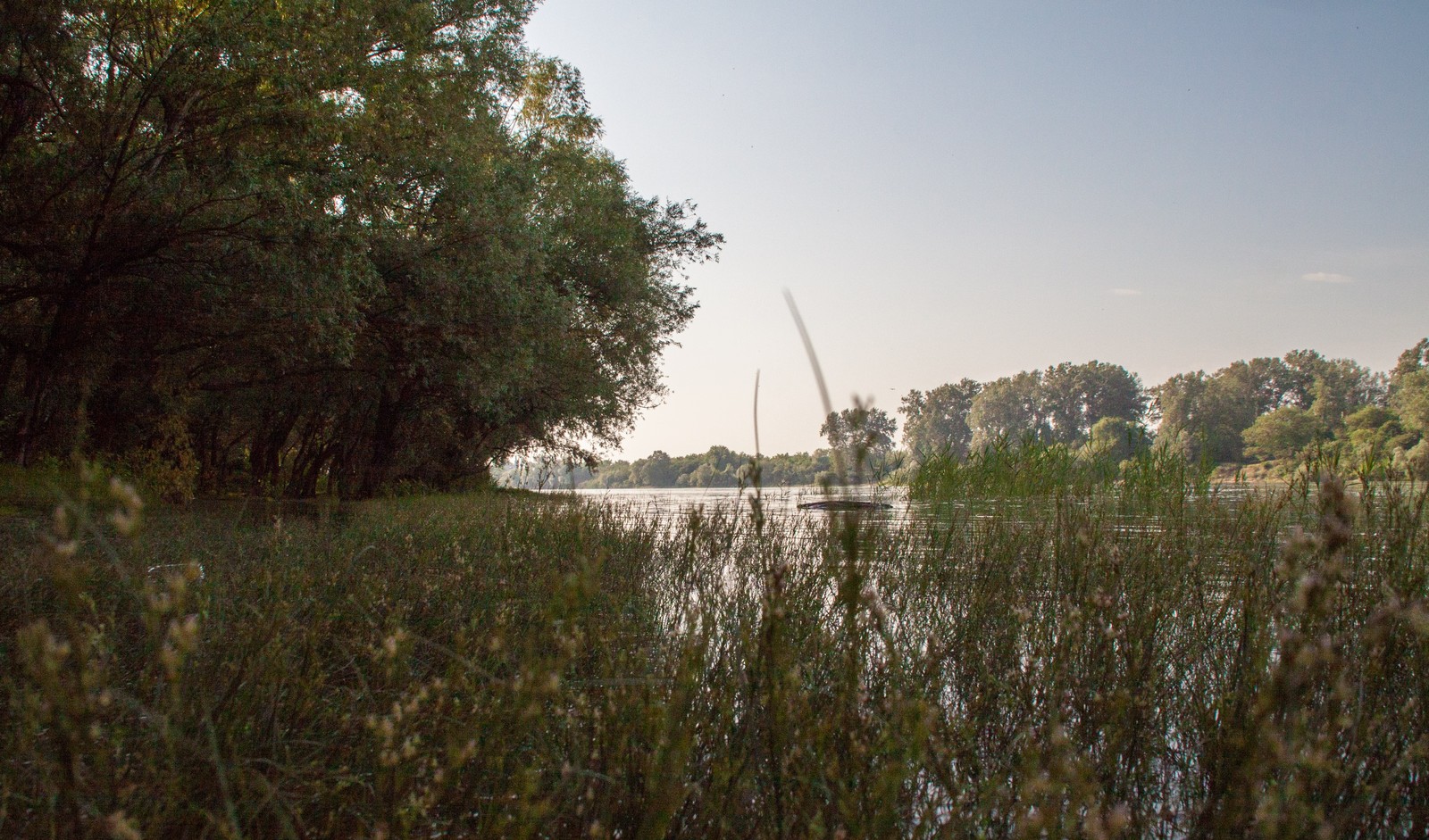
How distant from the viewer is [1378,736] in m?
2.86

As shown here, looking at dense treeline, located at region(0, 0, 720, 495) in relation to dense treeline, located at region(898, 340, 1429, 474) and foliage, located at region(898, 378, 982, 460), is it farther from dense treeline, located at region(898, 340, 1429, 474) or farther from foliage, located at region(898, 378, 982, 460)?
foliage, located at region(898, 378, 982, 460)

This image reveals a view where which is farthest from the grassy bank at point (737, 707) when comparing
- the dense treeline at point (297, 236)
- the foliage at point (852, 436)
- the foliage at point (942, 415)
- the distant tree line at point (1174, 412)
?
the foliage at point (942, 415)

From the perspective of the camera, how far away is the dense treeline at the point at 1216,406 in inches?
2771

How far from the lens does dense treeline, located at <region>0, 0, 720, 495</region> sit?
12070 mm

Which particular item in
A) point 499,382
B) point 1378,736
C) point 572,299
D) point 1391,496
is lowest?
point 1378,736

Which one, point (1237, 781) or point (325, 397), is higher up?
point (325, 397)

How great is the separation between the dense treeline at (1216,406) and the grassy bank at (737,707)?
4390cm

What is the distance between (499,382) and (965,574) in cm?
1288

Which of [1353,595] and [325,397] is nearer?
[1353,595]

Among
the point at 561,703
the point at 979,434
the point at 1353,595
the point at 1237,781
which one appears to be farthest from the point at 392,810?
the point at 979,434

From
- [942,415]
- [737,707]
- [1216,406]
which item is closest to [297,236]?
[737,707]

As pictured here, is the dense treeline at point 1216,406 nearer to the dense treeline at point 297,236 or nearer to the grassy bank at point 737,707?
the dense treeline at point 297,236

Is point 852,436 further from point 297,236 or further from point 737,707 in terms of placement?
point 297,236

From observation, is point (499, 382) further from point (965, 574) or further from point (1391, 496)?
point (1391, 496)
